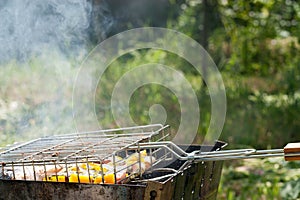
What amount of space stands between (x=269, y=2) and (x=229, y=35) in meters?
0.78

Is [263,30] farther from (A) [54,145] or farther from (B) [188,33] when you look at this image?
(A) [54,145]

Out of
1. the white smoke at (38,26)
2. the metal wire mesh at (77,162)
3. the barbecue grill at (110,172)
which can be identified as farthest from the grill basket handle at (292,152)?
the white smoke at (38,26)

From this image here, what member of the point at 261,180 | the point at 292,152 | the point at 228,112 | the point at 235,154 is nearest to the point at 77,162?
the point at 235,154

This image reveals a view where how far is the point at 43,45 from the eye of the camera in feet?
16.5

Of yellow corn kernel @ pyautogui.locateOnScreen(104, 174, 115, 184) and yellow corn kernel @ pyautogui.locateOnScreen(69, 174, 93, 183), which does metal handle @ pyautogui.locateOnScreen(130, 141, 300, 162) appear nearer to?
yellow corn kernel @ pyautogui.locateOnScreen(104, 174, 115, 184)

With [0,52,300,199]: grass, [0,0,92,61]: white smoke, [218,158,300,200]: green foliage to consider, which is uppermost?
[0,0,92,61]: white smoke

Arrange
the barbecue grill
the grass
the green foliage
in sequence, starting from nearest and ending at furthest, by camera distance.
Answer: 1. the barbecue grill
2. the green foliage
3. the grass

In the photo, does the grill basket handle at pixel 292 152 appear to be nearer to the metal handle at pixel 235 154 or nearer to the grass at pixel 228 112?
the metal handle at pixel 235 154

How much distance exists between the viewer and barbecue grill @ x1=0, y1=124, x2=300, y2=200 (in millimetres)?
2547

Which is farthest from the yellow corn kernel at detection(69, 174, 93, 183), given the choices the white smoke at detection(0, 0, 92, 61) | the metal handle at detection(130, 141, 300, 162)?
the white smoke at detection(0, 0, 92, 61)

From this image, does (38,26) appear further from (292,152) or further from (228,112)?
(228,112)

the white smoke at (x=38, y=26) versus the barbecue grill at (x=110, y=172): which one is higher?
the white smoke at (x=38, y=26)

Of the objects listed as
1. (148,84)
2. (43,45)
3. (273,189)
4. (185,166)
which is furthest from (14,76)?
(185,166)

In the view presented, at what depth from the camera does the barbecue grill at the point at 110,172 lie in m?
2.55
